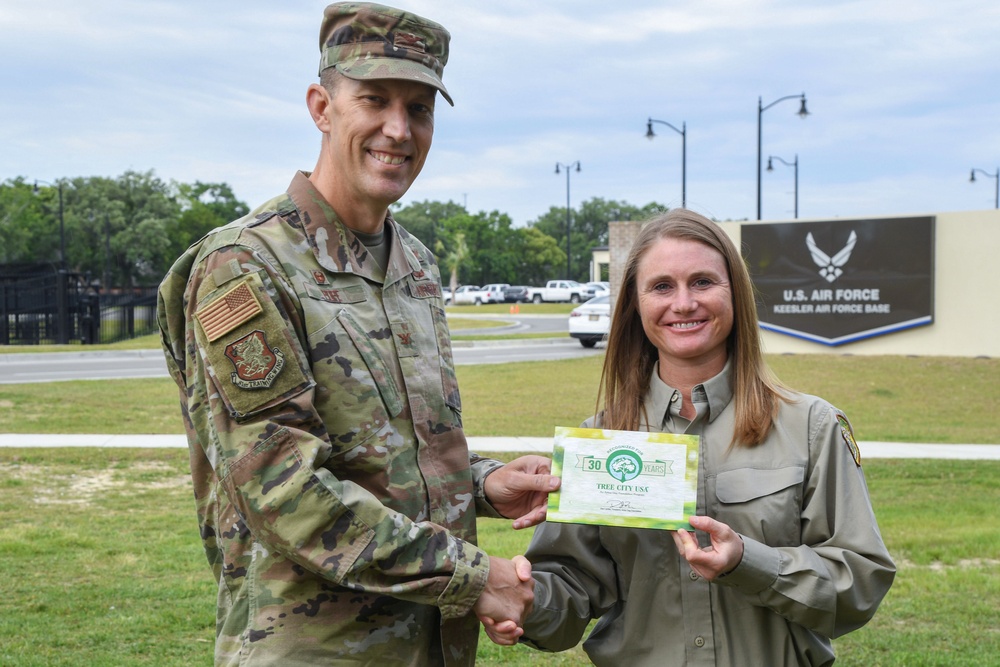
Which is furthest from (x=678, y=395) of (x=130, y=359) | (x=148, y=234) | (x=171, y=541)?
(x=148, y=234)

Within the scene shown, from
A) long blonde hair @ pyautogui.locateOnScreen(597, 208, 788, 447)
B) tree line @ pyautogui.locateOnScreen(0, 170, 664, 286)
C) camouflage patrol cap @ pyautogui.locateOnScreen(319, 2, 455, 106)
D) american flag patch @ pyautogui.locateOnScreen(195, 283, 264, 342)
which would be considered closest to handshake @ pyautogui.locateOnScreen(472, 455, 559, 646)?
long blonde hair @ pyautogui.locateOnScreen(597, 208, 788, 447)

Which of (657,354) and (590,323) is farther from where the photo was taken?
(590,323)

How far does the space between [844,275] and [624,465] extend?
17941 millimetres

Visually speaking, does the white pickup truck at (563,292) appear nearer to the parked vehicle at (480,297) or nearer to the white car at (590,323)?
the parked vehicle at (480,297)

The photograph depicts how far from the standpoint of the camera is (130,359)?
22.0 m

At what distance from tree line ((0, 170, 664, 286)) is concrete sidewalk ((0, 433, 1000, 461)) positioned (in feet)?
162

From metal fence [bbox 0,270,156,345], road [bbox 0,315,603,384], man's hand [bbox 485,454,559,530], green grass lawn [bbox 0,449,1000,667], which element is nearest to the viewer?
man's hand [bbox 485,454,559,530]

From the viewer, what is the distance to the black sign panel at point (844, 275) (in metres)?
18.5

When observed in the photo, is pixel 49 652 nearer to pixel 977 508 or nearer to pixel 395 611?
pixel 395 611

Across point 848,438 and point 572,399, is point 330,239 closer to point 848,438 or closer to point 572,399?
point 848,438

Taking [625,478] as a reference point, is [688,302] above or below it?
above

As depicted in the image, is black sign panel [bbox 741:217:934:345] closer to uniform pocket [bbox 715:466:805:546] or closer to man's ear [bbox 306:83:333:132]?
uniform pocket [bbox 715:466:805:546]

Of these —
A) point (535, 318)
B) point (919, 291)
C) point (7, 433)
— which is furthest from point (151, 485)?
point (535, 318)

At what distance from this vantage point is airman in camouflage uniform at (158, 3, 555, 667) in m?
2.19
